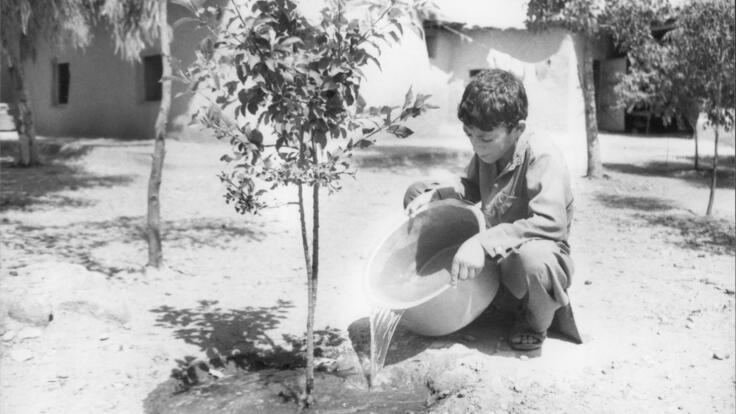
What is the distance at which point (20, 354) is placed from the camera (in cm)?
328

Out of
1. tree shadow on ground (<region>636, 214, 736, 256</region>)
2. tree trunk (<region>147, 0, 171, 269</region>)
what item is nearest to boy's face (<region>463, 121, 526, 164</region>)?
tree trunk (<region>147, 0, 171, 269</region>)

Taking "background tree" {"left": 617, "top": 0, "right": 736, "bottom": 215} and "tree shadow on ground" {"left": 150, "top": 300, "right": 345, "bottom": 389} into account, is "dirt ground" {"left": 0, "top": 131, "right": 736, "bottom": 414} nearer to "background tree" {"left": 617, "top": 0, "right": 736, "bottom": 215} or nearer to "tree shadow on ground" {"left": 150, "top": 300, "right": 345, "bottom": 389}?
"tree shadow on ground" {"left": 150, "top": 300, "right": 345, "bottom": 389}

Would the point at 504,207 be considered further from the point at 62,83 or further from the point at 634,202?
the point at 62,83

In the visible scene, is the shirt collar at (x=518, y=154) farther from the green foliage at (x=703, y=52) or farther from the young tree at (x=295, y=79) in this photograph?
the green foliage at (x=703, y=52)

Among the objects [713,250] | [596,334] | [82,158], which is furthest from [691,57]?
[82,158]

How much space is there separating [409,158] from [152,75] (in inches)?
231

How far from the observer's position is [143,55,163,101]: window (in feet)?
44.3

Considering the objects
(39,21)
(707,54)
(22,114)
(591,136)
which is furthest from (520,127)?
(22,114)

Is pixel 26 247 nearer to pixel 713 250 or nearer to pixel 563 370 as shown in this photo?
pixel 563 370

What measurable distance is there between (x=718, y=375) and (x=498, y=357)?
3.04ft

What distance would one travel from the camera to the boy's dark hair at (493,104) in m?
2.95

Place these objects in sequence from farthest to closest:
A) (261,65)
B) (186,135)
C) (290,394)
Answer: (186,135) < (290,394) < (261,65)

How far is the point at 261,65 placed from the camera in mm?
2660

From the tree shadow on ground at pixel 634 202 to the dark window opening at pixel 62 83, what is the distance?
11816 millimetres
